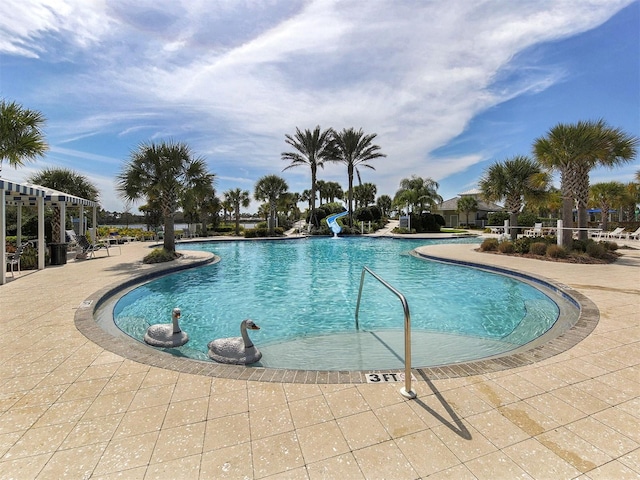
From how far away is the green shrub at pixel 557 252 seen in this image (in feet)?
37.4

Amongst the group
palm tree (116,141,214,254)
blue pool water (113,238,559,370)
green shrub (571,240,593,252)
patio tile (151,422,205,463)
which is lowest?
blue pool water (113,238,559,370)

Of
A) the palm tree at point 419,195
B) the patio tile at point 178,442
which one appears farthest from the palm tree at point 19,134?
the palm tree at point 419,195

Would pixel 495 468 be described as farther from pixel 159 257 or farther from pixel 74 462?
pixel 159 257

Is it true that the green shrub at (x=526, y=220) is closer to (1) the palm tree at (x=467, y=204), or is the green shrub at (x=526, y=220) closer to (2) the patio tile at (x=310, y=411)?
(1) the palm tree at (x=467, y=204)

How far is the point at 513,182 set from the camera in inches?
592

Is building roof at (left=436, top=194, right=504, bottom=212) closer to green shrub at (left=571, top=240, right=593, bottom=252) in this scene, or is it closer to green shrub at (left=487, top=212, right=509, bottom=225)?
green shrub at (left=487, top=212, right=509, bottom=225)

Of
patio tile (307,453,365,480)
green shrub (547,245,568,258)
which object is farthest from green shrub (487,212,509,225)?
patio tile (307,453,365,480)

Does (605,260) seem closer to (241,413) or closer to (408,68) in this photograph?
(408,68)

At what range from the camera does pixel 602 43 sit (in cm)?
930

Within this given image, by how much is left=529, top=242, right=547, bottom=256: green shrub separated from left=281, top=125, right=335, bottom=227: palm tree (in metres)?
19.0

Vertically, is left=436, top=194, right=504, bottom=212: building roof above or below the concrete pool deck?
above

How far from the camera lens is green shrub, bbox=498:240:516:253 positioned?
13.6 meters

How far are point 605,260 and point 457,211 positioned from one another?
3176 centimetres

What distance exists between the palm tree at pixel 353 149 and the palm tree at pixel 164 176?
1794cm
